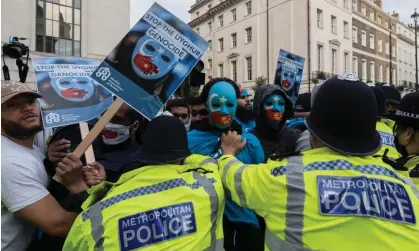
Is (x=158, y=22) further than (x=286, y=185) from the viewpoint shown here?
Yes

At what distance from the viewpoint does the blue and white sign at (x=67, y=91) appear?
2.51 meters

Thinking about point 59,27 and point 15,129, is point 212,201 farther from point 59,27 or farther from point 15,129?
point 59,27

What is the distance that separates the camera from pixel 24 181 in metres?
2.07

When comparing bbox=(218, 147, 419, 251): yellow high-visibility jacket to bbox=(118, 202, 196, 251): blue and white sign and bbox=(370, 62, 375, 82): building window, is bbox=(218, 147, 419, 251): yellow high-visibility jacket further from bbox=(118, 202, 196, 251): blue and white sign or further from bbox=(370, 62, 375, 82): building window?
bbox=(370, 62, 375, 82): building window

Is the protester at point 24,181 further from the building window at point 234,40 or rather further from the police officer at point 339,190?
the building window at point 234,40

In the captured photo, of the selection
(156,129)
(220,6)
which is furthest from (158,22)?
(220,6)

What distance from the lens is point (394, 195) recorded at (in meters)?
1.54

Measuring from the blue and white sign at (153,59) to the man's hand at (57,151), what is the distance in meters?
0.55

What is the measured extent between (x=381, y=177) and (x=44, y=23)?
18106 mm

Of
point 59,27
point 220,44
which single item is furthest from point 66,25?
point 220,44

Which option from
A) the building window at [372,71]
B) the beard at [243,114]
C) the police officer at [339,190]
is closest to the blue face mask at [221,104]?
the police officer at [339,190]

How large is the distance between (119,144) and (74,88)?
1.85 ft

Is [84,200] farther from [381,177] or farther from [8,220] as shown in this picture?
[381,177]

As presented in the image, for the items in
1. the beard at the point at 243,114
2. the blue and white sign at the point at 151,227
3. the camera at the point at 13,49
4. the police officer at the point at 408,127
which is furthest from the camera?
the camera at the point at 13,49
